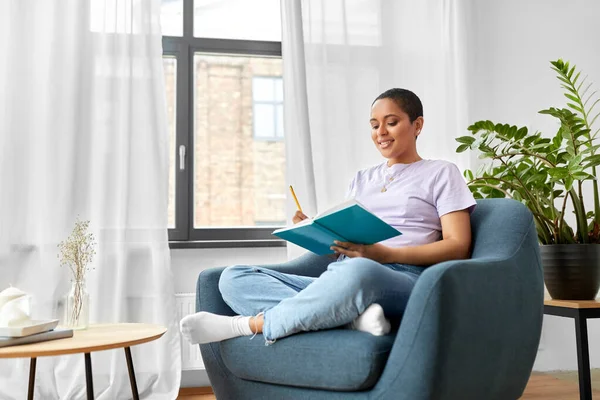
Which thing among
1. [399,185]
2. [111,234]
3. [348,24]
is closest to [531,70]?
[348,24]

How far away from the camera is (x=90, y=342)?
1578 mm

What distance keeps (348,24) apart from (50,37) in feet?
4.48

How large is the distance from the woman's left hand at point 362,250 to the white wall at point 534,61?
5.24 ft

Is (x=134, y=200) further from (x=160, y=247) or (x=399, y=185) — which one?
(x=399, y=185)

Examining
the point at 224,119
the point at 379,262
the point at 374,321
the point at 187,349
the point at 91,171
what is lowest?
the point at 187,349

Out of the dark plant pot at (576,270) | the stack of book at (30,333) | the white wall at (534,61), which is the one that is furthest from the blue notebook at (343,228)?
the white wall at (534,61)

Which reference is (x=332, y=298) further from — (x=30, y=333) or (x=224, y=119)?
(x=224, y=119)

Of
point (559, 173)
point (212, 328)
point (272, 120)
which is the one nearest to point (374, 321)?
point (212, 328)

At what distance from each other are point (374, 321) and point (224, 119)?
1837 mm

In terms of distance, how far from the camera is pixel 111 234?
2611 mm

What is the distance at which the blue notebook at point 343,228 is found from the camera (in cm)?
144

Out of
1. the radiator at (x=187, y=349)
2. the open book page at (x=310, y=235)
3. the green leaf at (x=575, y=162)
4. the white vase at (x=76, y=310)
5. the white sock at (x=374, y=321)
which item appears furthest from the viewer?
the radiator at (x=187, y=349)

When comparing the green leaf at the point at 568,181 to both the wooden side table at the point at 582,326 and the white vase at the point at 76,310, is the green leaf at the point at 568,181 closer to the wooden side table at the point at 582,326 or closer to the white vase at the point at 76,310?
the wooden side table at the point at 582,326

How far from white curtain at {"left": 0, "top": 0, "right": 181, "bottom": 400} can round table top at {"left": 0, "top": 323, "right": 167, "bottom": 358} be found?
0.70 metres
